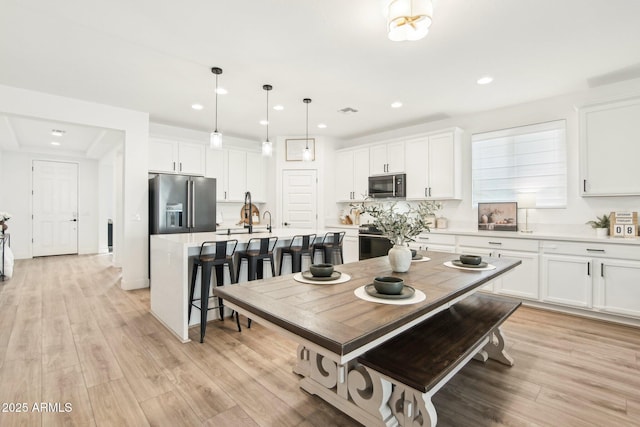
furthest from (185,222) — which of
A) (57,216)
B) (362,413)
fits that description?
(57,216)

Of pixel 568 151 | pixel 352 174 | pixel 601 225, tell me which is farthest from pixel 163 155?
pixel 601 225

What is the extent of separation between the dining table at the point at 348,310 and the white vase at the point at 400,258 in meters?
0.04

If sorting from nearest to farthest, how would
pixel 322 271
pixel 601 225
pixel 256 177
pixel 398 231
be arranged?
pixel 322 271 < pixel 398 231 < pixel 601 225 < pixel 256 177

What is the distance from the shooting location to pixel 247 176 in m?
6.05

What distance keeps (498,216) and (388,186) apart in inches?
66.5

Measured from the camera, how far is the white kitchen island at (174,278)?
2.68 metres

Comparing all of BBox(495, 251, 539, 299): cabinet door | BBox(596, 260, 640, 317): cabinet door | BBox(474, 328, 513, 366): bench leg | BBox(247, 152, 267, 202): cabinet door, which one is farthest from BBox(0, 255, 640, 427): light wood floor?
BBox(247, 152, 267, 202): cabinet door

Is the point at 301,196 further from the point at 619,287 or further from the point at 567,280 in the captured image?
the point at 619,287

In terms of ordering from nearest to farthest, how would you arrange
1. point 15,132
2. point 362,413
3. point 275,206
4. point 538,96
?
1. point 362,413
2. point 538,96
3. point 15,132
4. point 275,206

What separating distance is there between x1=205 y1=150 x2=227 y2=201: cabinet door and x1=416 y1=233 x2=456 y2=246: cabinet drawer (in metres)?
3.64

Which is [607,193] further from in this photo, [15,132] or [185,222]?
[15,132]

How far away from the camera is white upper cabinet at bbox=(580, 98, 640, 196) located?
318cm

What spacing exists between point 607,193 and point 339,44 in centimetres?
332

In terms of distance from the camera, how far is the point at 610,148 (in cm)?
328
